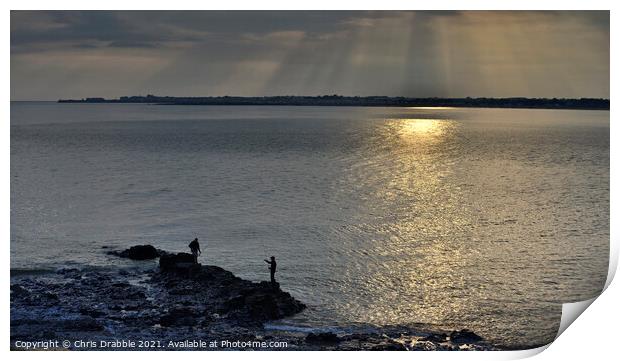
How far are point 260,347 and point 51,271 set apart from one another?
19.6 feet

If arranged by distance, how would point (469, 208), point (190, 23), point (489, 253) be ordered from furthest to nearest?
point (190, 23)
point (469, 208)
point (489, 253)

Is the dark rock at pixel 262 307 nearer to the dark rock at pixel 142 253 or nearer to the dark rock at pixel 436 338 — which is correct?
the dark rock at pixel 436 338

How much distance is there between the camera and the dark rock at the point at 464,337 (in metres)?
13.4

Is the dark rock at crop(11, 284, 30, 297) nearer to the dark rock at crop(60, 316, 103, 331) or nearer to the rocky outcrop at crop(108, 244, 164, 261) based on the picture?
the dark rock at crop(60, 316, 103, 331)

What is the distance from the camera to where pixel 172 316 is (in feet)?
44.5

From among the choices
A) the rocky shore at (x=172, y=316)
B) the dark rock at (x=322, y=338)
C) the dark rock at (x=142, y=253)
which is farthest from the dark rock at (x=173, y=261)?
the dark rock at (x=322, y=338)

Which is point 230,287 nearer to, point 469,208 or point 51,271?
point 51,271

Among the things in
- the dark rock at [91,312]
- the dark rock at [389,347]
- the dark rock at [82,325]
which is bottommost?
the dark rock at [389,347]

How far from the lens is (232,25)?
83.6 feet

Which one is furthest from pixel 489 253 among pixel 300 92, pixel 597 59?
pixel 300 92

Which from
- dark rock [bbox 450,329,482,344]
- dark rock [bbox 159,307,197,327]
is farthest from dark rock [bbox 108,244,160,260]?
dark rock [bbox 450,329,482,344]

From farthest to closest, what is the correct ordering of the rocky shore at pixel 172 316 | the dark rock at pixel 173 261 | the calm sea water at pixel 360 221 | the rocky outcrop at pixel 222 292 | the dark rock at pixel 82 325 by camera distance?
the dark rock at pixel 173 261
the calm sea water at pixel 360 221
the rocky outcrop at pixel 222 292
the dark rock at pixel 82 325
the rocky shore at pixel 172 316

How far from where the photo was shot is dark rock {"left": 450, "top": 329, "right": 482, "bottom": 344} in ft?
43.8

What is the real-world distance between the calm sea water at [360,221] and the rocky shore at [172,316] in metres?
0.73
